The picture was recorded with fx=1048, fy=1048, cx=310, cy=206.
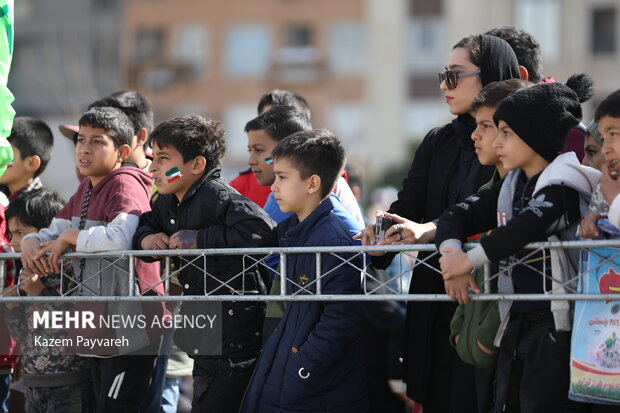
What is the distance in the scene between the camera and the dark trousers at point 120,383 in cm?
538

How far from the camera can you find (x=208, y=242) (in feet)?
16.4

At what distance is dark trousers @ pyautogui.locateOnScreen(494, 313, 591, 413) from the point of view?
13.7 ft

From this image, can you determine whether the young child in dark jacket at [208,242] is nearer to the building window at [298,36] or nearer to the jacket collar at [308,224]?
the jacket collar at [308,224]

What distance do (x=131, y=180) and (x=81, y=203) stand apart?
0.30m

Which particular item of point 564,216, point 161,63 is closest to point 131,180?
point 564,216

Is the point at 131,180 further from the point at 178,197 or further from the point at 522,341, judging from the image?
the point at 522,341

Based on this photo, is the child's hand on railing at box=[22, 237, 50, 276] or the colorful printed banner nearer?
the colorful printed banner

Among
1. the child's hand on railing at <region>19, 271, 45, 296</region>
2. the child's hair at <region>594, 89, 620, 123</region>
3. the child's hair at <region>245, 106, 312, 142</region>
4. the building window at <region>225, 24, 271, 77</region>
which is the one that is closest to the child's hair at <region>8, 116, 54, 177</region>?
the child's hand on railing at <region>19, 271, 45, 296</region>

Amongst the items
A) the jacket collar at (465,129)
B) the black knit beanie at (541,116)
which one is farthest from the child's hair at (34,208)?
the black knit beanie at (541,116)

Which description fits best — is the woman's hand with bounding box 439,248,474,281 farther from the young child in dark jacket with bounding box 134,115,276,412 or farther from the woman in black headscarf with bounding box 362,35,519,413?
the young child in dark jacket with bounding box 134,115,276,412

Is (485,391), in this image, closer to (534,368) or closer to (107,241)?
(534,368)

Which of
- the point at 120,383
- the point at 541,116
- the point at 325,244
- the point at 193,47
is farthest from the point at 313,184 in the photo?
the point at 193,47

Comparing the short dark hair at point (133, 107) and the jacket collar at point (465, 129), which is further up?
the short dark hair at point (133, 107)

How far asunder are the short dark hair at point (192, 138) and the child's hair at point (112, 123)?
436 mm
